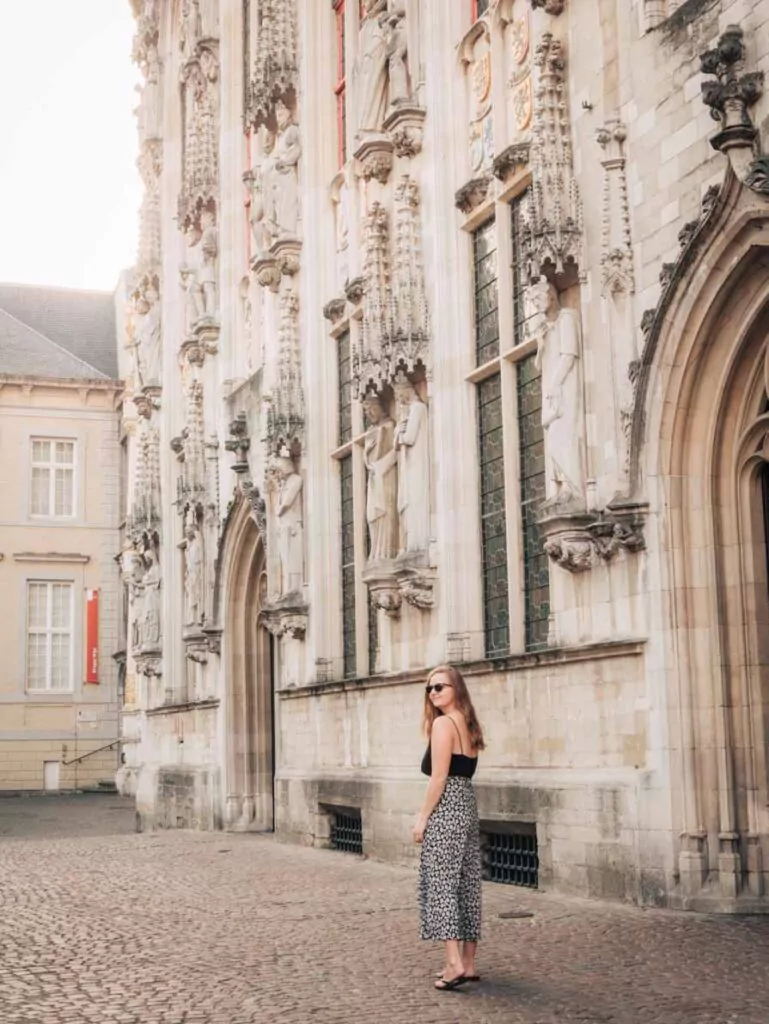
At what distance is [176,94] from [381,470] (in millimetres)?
16522

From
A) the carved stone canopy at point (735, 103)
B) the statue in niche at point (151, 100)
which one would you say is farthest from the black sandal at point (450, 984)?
the statue in niche at point (151, 100)

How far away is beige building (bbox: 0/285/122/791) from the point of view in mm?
47500

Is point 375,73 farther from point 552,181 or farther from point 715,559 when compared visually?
point 715,559

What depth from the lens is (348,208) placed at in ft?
67.6

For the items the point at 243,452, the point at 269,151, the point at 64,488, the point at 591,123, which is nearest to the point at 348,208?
the point at 269,151

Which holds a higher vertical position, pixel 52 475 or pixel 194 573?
pixel 52 475

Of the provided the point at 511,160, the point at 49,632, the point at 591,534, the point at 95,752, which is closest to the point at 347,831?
the point at 591,534

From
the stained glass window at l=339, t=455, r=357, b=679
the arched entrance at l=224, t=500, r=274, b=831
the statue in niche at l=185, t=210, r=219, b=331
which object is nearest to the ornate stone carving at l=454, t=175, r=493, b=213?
the stained glass window at l=339, t=455, r=357, b=679

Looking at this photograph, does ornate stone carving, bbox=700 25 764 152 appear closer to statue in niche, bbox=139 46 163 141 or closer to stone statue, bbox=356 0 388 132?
stone statue, bbox=356 0 388 132

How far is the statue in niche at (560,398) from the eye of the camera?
1303cm

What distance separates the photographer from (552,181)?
44.2 ft

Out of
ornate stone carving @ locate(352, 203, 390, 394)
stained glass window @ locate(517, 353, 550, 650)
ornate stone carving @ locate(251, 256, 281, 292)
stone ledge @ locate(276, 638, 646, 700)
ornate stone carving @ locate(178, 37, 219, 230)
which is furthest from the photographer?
ornate stone carving @ locate(178, 37, 219, 230)

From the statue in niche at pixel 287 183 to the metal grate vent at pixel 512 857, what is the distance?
10413 mm

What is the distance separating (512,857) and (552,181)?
639 cm
